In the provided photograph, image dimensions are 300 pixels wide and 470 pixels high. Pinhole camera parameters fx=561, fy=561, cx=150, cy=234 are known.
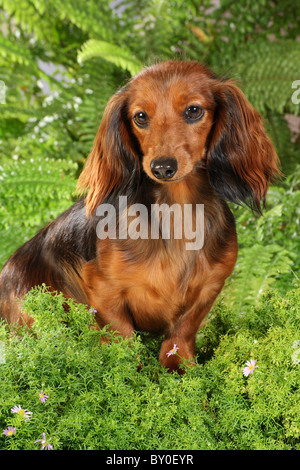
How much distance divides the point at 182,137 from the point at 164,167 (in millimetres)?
122

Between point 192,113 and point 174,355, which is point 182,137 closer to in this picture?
point 192,113

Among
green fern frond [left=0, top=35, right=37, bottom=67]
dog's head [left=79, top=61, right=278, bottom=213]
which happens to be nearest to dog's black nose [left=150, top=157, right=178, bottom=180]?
dog's head [left=79, top=61, right=278, bottom=213]

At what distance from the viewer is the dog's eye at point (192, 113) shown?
1.41 m

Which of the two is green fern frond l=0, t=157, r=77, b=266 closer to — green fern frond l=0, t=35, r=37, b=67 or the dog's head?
green fern frond l=0, t=35, r=37, b=67

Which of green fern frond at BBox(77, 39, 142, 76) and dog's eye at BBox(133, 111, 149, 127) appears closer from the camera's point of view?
dog's eye at BBox(133, 111, 149, 127)

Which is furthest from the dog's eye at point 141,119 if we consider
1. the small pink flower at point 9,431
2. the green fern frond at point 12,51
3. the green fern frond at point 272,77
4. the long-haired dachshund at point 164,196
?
the green fern frond at point 272,77

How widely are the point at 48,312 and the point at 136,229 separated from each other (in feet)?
1.09

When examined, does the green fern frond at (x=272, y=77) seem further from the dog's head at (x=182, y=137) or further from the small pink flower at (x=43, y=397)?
the small pink flower at (x=43, y=397)

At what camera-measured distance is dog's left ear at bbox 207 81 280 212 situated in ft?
4.91

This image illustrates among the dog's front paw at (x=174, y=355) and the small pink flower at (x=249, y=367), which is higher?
the small pink flower at (x=249, y=367)

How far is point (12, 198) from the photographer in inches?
105

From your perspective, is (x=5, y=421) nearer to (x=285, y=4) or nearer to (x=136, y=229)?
(x=136, y=229)

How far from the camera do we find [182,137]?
138cm

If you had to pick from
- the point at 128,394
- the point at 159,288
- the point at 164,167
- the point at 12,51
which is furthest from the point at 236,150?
the point at 12,51
